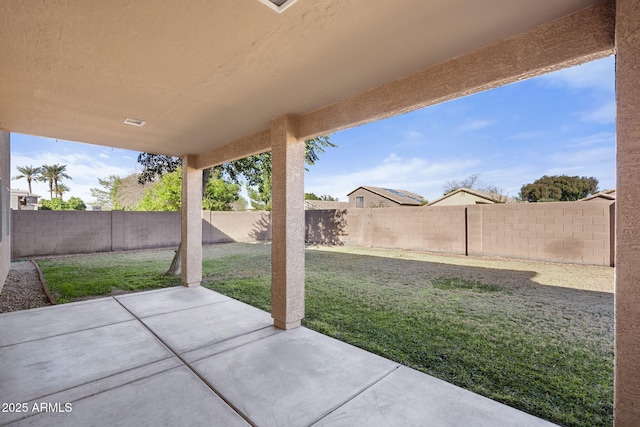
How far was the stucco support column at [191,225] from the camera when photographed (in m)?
5.51

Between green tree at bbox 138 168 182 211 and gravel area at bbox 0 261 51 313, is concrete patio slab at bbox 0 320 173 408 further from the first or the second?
green tree at bbox 138 168 182 211

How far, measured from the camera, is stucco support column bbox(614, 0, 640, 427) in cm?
141

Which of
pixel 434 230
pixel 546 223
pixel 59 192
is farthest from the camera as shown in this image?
pixel 59 192

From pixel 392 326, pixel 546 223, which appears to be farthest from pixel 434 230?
pixel 392 326

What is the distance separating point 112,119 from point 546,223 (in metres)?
10.5

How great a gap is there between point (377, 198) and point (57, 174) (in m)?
34.2

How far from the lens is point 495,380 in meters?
2.40

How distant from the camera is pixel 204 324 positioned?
11.8 ft

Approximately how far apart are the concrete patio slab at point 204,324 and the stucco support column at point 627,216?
311cm

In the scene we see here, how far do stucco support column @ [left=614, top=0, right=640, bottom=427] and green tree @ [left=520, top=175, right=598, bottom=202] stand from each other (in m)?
28.2

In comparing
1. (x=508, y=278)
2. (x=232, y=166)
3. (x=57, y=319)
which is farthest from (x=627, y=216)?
(x=232, y=166)

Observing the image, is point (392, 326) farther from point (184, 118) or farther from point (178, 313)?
point (184, 118)

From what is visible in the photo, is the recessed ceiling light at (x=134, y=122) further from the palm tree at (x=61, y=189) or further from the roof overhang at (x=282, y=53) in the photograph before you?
the palm tree at (x=61, y=189)

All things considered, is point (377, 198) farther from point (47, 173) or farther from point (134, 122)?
point (47, 173)
